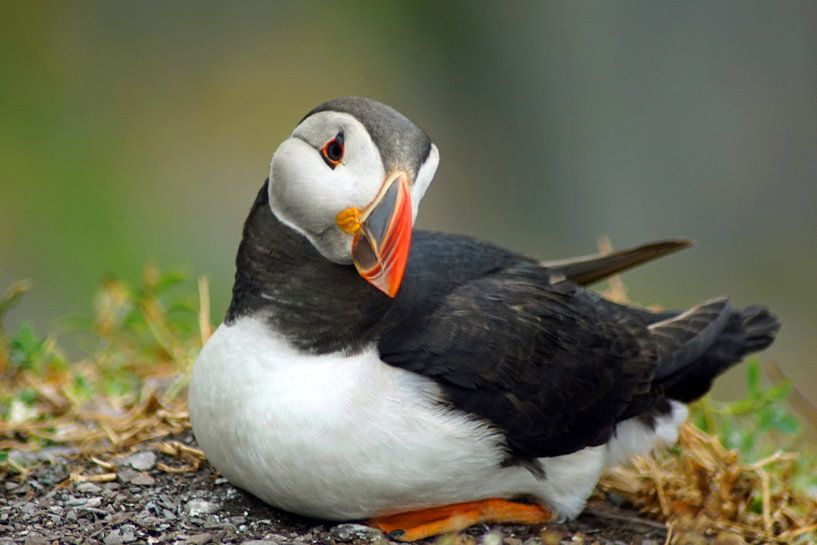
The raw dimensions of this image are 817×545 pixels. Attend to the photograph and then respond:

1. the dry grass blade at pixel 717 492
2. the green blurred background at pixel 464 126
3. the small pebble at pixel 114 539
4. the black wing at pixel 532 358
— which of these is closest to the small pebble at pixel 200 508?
the small pebble at pixel 114 539

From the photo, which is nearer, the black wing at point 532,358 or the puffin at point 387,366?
the puffin at point 387,366

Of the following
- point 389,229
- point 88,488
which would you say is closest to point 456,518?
point 389,229

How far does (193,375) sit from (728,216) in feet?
20.7

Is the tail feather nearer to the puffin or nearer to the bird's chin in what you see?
the puffin

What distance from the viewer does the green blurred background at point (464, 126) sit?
939cm

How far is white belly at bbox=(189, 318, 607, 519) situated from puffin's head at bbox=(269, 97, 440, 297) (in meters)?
0.34

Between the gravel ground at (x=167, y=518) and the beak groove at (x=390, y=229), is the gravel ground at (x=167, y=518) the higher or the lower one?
the lower one

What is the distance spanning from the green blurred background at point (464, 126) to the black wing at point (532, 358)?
4.46 meters

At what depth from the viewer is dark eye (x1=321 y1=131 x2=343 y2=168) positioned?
12.0 ft

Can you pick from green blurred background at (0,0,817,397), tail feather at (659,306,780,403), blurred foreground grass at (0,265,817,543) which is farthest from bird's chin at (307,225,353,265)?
green blurred background at (0,0,817,397)

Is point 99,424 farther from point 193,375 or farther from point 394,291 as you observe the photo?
point 394,291

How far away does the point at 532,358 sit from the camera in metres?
4.07

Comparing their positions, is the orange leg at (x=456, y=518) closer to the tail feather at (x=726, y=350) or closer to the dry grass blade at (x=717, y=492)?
the dry grass blade at (x=717, y=492)

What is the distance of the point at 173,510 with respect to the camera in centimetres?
404
